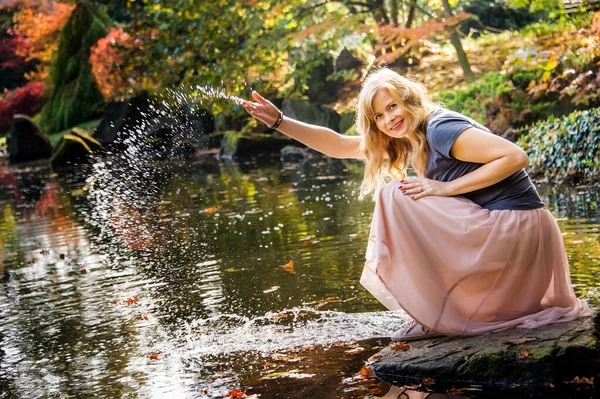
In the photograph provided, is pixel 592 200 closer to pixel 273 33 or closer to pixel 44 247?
pixel 44 247

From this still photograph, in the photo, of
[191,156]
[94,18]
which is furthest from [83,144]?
[94,18]

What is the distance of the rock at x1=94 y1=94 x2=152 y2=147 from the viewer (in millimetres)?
24250

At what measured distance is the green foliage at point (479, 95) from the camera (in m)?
14.9

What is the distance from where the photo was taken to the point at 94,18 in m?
29.9

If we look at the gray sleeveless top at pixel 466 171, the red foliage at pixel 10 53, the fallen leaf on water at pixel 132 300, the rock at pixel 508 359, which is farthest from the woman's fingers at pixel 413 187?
the red foliage at pixel 10 53

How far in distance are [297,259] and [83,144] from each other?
699 inches

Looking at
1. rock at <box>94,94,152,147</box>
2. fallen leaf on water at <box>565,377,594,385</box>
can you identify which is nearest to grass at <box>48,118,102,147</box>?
rock at <box>94,94,152,147</box>

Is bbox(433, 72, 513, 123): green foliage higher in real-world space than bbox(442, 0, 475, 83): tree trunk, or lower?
lower

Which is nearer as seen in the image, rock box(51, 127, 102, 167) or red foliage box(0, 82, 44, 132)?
rock box(51, 127, 102, 167)

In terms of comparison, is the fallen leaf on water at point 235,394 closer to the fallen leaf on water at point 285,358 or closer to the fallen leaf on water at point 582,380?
the fallen leaf on water at point 285,358

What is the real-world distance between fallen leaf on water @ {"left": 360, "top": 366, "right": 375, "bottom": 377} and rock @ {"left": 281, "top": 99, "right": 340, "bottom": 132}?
16.5 m

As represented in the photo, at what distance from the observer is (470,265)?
3773 mm

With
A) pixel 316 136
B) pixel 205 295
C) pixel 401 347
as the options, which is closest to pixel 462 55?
pixel 205 295

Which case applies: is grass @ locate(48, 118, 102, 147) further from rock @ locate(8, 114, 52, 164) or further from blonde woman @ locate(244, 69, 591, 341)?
blonde woman @ locate(244, 69, 591, 341)
